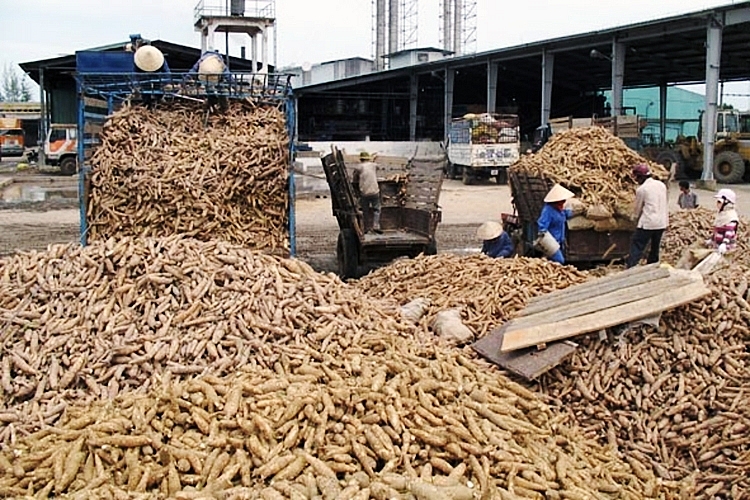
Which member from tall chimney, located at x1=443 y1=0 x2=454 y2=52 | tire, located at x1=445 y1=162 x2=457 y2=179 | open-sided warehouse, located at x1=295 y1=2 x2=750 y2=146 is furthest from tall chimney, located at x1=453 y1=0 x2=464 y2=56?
tire, located at x1=445 y1=162 x2=457 y2=179

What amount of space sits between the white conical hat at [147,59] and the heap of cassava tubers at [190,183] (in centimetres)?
91

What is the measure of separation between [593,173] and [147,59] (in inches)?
258

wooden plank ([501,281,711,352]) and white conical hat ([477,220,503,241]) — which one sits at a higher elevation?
white conical hat ([477,220,503,241])

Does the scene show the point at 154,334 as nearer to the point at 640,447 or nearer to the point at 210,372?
the point at 210,372

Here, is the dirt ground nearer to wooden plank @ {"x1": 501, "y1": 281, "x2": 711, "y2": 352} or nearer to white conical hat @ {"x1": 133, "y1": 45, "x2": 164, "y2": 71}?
white conical hat @ {"x1": 133, "y1": 45, "x2": 164, "y2": 71}

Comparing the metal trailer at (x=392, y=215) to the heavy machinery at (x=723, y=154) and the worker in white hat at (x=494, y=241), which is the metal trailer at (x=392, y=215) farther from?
Result: the heavy machinery at (x=723, y=154)

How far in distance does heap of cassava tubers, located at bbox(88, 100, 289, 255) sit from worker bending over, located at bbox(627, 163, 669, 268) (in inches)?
185

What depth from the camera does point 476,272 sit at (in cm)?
901

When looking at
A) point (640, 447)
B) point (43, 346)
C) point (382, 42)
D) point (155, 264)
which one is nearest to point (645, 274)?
point (640, 447)

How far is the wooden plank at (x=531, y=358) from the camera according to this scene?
6.11 metres

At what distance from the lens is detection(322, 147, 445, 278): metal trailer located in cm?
1159

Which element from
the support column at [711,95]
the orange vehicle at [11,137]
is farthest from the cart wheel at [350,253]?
the orange vehicle at [11,137]

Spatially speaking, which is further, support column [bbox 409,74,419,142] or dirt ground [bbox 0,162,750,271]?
support column [bbox 409,74,419,142]

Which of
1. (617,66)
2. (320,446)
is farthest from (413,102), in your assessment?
(320,446)
